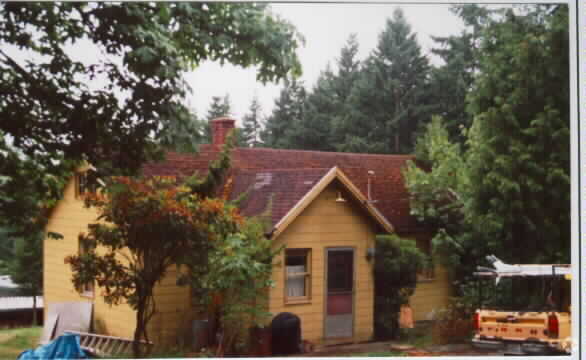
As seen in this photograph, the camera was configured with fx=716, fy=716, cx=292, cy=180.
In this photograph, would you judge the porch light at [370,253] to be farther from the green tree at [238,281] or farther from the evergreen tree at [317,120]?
the evergreen tree at [317,120]

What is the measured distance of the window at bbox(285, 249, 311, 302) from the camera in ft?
18.0

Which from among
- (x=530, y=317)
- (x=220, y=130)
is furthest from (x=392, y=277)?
(x=220, y=130)

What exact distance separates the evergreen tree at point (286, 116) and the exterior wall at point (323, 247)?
52 cm

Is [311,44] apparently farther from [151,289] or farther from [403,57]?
[151,289]

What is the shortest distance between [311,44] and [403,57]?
75 cm

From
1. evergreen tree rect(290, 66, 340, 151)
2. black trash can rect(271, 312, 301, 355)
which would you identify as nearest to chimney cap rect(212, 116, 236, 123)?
evergreen tree rect(290, 66, 340, 151)

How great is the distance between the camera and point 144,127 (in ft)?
17.7

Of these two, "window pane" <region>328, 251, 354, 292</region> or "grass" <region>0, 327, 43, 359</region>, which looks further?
"window pane" <region>328, 251, 354, 292</region>

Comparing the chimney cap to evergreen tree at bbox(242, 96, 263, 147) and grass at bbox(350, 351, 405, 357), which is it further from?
grass at bbox(350, 351, 405, 357)

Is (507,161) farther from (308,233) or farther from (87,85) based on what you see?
(87,85)

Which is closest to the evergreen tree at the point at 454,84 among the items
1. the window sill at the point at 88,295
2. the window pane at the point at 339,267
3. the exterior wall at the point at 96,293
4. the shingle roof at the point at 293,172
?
the shingle roof at the point at 293,172

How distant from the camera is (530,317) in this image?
5.62m

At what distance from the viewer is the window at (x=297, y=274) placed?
5480 mm

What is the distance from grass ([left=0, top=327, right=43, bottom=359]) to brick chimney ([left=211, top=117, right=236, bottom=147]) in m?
1.93
